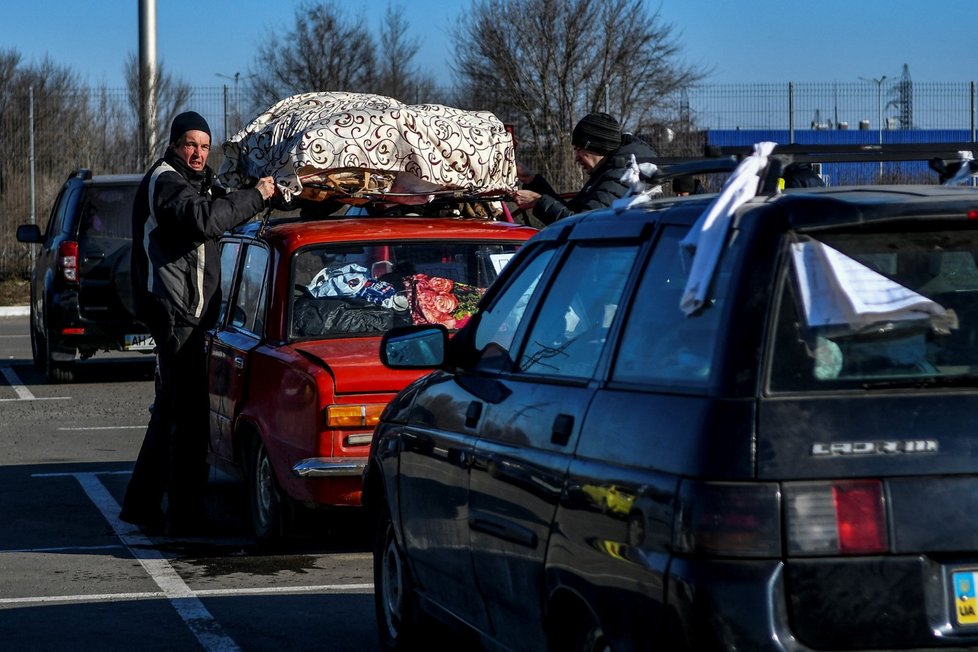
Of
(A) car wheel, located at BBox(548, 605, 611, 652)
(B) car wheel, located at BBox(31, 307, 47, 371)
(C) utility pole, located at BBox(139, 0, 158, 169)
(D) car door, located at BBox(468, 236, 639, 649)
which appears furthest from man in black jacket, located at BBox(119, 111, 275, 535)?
(C) utility pole, located at BBox(139, 0, 158, 169)

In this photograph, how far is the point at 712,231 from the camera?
3676mm

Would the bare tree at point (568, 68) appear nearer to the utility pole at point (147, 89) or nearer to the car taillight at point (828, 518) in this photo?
the utility pole at point (147, 89)

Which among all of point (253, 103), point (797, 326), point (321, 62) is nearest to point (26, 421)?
point (797, 326)

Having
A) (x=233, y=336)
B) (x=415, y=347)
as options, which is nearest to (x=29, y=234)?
(x=233, y=336)

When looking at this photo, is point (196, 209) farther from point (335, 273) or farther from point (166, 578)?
point (166, 578)

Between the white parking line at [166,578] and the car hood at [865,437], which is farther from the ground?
the car hood at [865,437]

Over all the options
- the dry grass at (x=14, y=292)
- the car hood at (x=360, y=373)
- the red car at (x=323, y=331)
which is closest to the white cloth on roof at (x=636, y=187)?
the car hood at (x=360, y=373)

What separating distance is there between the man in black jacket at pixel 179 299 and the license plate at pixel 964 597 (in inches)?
222

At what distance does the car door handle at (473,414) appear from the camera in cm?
477

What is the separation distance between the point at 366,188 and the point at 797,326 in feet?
18.6

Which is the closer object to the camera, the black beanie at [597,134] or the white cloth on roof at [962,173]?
the white cloth on roof at [962,173]

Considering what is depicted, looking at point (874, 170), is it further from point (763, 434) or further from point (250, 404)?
point (763, 434)

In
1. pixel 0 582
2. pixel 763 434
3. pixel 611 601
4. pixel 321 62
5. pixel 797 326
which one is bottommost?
pixel 0 582

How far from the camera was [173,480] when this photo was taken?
8.62 m
